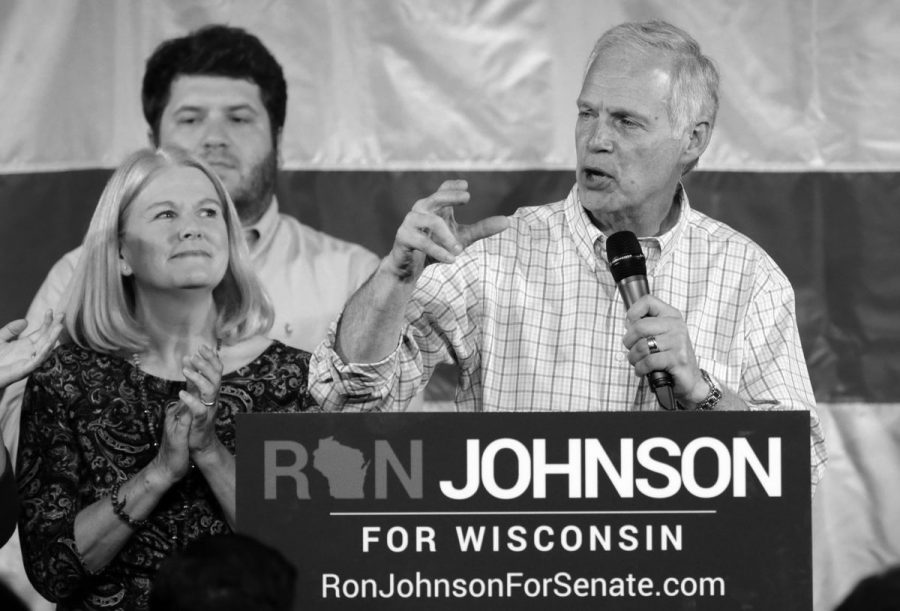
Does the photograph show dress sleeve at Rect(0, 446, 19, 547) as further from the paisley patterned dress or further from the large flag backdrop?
the large flag backdrop

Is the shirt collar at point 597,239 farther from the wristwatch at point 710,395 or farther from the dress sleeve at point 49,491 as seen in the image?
the dress sleeve at point 49,491

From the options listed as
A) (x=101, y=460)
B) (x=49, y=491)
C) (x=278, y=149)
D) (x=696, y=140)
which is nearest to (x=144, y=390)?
A: (x=101, y=460)

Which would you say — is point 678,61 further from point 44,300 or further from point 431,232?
point 44,300

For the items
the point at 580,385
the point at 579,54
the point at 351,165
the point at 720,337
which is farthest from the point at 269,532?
the point at 579,54

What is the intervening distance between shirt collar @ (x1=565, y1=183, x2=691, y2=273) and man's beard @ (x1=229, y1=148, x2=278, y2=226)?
3.39 feet

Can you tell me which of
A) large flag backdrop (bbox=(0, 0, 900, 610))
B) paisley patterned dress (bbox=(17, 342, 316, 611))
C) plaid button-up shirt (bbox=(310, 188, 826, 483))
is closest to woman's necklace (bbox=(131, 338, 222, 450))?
paisley patterned dress (bbox=(17, 342, 316, 611))

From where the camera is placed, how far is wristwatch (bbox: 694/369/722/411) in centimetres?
228

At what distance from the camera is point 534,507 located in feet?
6.40

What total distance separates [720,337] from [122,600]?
4.33 feet

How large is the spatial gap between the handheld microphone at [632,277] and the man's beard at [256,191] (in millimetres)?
1468

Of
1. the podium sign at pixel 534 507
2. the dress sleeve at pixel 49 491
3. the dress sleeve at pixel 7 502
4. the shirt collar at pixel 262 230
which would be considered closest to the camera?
the podium sign at pixel 534 507

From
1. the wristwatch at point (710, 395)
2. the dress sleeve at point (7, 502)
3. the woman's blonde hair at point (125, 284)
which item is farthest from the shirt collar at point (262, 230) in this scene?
the wristwatch at point (710, 395)

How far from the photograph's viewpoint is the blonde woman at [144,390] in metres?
2.73

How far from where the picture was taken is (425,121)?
11.9 ft
